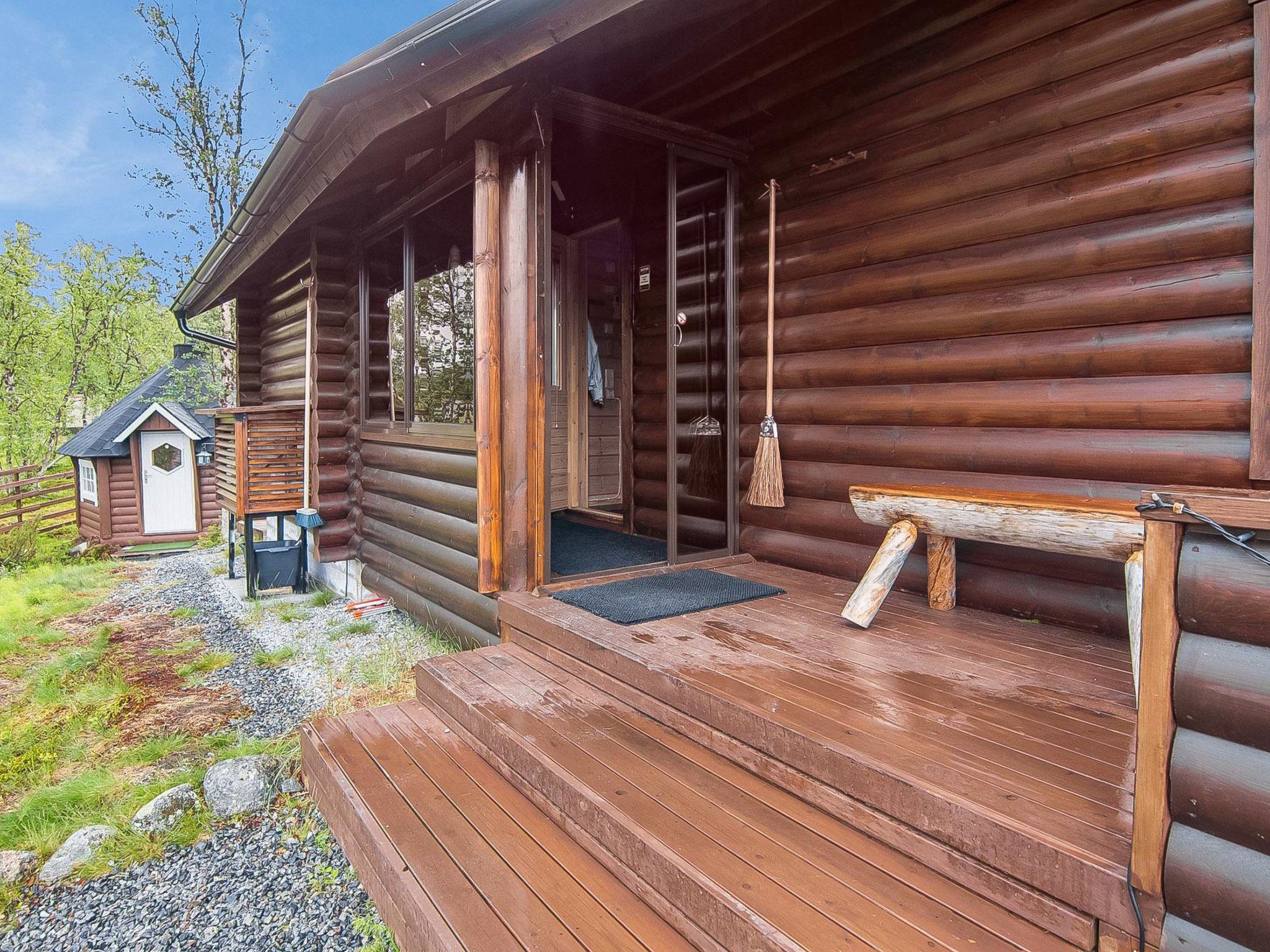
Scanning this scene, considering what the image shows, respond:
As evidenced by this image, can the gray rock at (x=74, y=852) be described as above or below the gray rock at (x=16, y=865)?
above

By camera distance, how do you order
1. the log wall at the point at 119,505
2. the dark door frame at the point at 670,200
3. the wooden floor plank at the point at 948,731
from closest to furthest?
1. the wooden floor plank at the point at 948,731
2. the dark door frame at the point at 670,200
3. the log wall at the point at 119,505

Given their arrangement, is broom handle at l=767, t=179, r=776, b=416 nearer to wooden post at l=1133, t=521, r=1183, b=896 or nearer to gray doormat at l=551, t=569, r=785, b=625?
gray doormat at l=551, t=569, r=785, b=625

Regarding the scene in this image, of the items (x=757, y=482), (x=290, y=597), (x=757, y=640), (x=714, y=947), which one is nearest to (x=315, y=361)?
(x=290, y=597)

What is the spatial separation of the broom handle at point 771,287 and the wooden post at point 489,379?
1410 mm

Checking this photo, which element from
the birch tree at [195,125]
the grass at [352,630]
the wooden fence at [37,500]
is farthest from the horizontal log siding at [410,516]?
the wooden fence at [37,500]

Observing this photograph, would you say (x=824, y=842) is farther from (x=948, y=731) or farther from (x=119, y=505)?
(x=119, y=505)

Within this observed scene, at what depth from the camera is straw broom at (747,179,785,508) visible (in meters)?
3.59

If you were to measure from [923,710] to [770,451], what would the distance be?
1.94m

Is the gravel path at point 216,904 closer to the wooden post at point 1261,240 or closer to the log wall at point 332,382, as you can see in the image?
the wooden post at point 1261,240

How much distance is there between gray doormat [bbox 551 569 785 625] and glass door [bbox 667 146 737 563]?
14.1 inches

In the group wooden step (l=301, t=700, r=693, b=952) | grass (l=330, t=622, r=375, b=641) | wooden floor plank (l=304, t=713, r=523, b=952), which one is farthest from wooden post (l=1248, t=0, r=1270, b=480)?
grass (l=330, t=622, r=375, b=641)

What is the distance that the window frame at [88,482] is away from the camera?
935 cm

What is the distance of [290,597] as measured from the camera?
233 inches

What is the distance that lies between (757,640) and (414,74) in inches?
103
